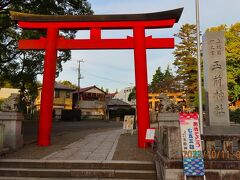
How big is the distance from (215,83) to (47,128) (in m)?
8.41

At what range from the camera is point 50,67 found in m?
13.2

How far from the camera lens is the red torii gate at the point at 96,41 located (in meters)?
12.8

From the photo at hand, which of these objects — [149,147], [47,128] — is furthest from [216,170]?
[47,128]

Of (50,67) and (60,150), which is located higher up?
(50,67)

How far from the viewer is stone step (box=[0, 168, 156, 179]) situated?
27.2ft

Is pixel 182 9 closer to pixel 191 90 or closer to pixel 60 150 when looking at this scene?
pixel 60 150

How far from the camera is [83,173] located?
840 centimetres

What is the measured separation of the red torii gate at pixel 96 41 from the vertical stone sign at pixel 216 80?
2999 millimetres

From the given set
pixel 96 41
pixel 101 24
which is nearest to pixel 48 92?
pixel 96 41

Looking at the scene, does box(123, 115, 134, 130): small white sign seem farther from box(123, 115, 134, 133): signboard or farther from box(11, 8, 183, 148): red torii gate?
box(11, 8, 183, 148): red torii gate

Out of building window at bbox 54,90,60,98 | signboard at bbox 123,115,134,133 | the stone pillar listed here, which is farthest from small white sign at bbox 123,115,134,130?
building window at bbox 54,90,60,98

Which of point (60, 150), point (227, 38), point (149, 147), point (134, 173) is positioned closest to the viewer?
point (134, 173)

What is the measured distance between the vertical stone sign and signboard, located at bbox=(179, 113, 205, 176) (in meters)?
8.19

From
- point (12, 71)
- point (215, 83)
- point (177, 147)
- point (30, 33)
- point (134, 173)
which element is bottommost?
point (134, 173)
